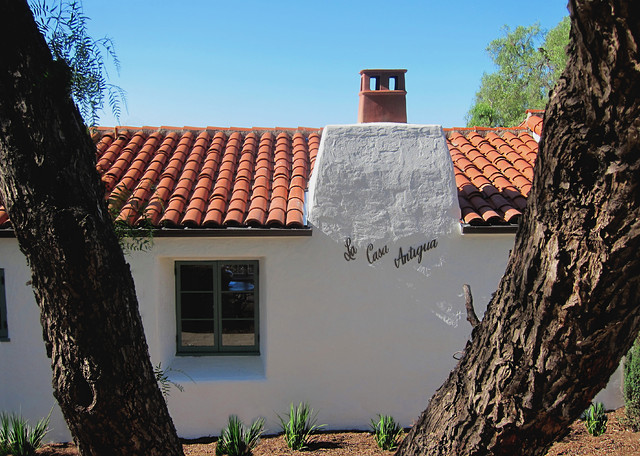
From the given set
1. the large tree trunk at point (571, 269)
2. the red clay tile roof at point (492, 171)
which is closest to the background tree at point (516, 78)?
the red clay tile roof at point (492, 171)

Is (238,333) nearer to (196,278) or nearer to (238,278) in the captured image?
(238,278)

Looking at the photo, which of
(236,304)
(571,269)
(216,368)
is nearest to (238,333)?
(236,304)

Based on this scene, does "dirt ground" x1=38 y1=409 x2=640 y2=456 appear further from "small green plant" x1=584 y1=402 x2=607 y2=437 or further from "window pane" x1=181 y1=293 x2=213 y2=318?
"window pane" x1=181 y1=293 x2=213 y2=318

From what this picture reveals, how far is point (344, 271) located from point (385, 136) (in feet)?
6.18

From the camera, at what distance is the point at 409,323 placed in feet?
23.1

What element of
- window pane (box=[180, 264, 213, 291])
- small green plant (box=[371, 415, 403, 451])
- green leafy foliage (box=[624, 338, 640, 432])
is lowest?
small green plant (box=[371, 415, 403, 451])

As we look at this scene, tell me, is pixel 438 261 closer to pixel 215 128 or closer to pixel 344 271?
pixel 344 271

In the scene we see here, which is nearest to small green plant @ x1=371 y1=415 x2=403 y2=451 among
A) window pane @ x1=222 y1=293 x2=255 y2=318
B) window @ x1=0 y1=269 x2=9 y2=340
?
window pane @ x1=222 y1=293 x2=255 y2=318

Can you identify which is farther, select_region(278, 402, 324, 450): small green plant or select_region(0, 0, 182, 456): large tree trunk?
select_region(278, 402, 324, 450): small green plant

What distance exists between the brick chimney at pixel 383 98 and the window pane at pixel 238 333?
13.0 feet

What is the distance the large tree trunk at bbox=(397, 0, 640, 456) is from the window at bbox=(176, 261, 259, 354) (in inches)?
202

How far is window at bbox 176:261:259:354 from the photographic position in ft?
23.9

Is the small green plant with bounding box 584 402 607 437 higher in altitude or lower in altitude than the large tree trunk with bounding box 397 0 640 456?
lower

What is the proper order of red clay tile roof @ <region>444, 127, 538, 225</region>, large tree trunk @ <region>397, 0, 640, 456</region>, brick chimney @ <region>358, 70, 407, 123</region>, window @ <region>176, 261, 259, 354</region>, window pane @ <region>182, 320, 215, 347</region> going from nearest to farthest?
1. large tree trunk @ <region>397, 0, 640, 456</region>
2. red clay tile roof @ <region>444, 127, 538, 225</region>
3. window @ <region>176, 261, 259, 354</region>
4. window pane @ <region>182, 320, 215, 347</region>
5. brick chimney @ <region>358, 70, 407, 123</region>
